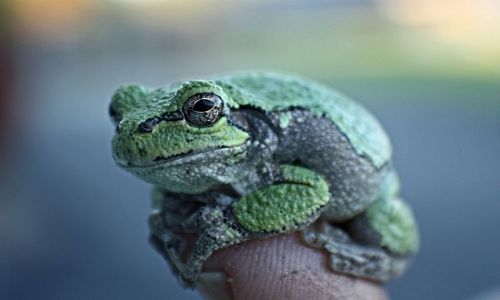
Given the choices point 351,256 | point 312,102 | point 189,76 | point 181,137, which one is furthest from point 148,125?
point 189,76

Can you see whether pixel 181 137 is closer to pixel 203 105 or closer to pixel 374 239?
pixel 203 105

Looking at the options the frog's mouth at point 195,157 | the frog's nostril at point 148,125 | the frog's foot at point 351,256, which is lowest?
the frog's foot at point 351,256

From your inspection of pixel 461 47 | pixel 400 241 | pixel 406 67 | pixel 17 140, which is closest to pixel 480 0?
pixel 461 47

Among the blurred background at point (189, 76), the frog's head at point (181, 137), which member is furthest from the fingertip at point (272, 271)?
the blurred background at point (189, 76)

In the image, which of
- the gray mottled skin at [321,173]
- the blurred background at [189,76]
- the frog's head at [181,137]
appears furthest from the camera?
the blurred background at [189,76]

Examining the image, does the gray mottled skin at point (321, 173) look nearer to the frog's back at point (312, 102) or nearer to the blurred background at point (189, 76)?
the frog's back at point (312, 102)

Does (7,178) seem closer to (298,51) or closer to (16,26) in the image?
(16,26)

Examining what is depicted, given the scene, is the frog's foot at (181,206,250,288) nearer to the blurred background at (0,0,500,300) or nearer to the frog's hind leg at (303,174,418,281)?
the frog's hind leg at (303,174,418,281)

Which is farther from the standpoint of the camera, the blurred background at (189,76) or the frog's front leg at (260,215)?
the blurred background at (189,76)
